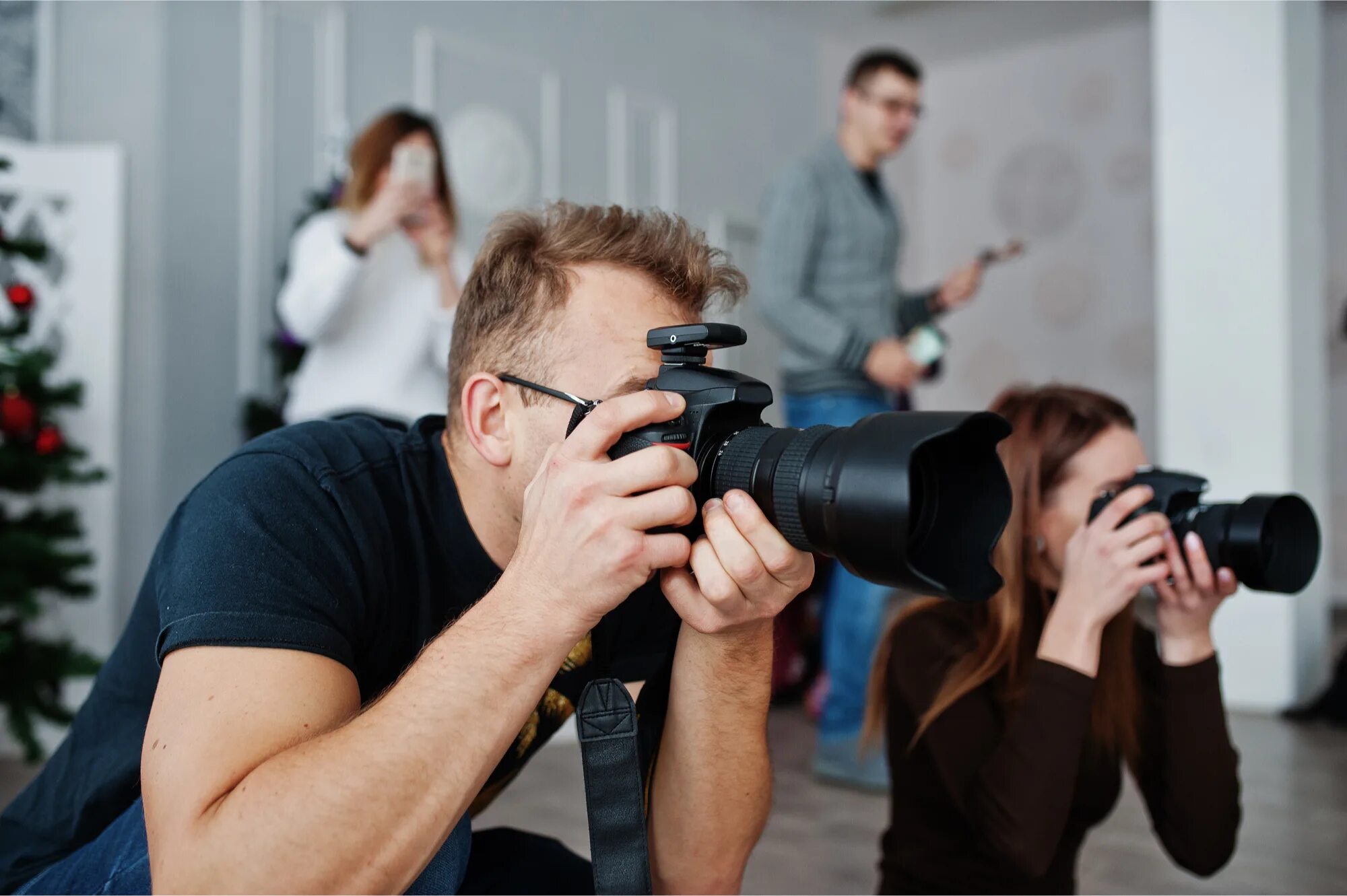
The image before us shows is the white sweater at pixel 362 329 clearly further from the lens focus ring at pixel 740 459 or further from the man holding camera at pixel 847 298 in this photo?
the lens focus ring at pixel 740 459

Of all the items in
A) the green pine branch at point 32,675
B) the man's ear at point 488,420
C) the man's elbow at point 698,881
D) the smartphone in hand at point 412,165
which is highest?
the smartphone in hand at point 412,165

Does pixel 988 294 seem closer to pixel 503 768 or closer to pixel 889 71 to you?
pixel 889 71

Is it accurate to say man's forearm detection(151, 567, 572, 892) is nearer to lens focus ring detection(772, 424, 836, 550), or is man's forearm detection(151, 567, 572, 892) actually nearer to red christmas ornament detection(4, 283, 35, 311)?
lens focus ring detection(772, 424, 836, 550)

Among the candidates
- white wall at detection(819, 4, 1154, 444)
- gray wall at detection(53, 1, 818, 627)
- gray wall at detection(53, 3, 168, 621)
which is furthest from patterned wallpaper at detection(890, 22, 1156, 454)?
gray wall at detection(53, 3, 168, 621)

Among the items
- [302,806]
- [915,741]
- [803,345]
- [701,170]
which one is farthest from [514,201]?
[302,806]

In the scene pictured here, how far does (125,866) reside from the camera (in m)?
0.83

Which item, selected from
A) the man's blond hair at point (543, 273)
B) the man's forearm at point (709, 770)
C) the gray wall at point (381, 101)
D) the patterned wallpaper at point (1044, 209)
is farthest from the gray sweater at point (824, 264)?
the patterned wallpaper at point (1044, 209)

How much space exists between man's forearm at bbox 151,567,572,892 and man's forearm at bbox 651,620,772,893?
0.78 feet

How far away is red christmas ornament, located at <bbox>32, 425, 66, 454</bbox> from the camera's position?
2.37 m

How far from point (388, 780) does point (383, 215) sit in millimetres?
1754

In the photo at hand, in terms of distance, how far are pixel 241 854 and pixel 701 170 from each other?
14.9ft

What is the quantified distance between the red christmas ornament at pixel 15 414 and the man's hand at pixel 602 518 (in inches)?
77.4

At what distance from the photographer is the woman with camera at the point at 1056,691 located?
1.10m

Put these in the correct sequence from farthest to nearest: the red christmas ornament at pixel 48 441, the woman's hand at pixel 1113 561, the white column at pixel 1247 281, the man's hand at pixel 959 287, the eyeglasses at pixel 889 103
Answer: the white column at pixel 1247 281 → the man's hand at pixel 959 287 → the eyeglasses at pixel 889 103 → the red christmas ornament at pixel 48 441 → the woman's hand at pixel 1113 561
